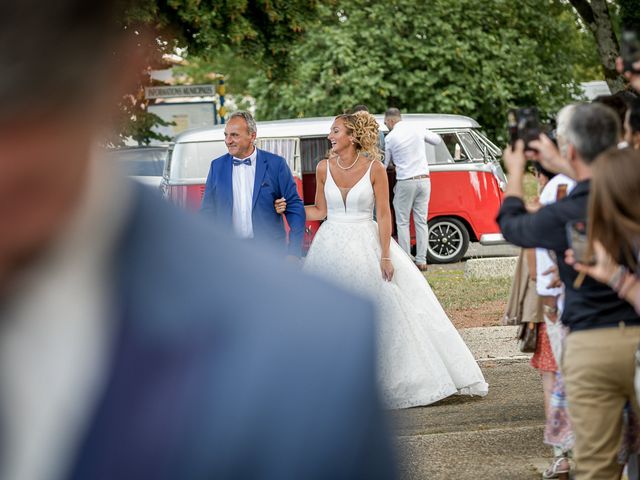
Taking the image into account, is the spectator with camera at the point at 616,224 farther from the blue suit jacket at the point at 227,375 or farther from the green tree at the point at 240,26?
the green tree at the point at 240,26

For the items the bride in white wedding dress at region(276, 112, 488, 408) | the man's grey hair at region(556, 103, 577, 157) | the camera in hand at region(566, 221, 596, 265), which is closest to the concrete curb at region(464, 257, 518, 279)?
the bride in white wedding dress at region(276, 112, 488, 408)

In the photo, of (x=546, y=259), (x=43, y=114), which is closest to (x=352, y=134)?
(x=546, y=259)

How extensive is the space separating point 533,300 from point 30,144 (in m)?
5.75

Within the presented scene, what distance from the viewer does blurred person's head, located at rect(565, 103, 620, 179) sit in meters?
4.84

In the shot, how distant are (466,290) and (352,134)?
226 inches

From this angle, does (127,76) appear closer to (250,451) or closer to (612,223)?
(250,451)

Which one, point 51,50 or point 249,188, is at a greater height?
point 51,50

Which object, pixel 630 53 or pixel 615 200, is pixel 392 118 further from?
pixel 615 200

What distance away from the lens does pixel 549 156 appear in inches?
205

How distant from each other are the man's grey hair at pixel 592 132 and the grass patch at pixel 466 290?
8.11 m

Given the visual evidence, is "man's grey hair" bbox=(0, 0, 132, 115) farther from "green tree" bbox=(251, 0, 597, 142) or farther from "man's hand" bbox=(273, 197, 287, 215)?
"green tree" bbox=(251, 0, 597, 142)

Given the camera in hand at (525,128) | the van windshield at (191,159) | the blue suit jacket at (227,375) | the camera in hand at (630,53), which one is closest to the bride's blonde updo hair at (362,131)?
the camera in hand at (525,128)

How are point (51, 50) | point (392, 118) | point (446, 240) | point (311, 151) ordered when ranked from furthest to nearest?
point (446, 240)
point (311, 151)
point (392, 118)
point (51, 50)

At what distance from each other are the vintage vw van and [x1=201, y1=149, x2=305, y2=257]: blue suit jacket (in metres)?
10.1
